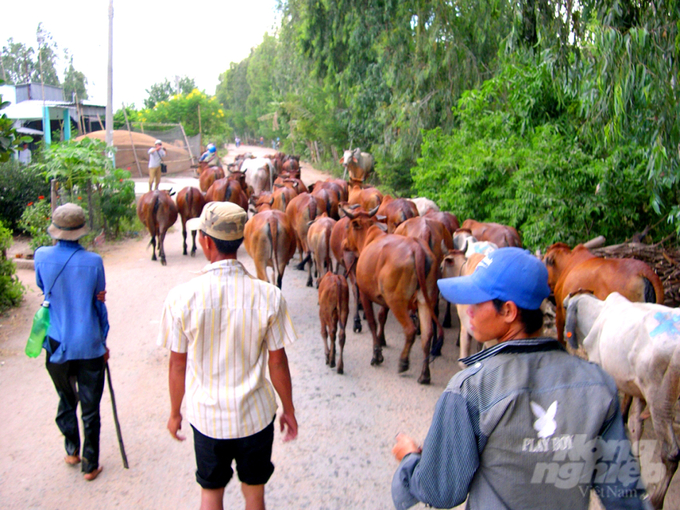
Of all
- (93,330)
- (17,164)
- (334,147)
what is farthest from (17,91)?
(93,330)

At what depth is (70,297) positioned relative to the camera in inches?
159

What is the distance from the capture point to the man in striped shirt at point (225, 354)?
2.80 metres

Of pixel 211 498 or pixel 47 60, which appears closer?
pixel 211 498

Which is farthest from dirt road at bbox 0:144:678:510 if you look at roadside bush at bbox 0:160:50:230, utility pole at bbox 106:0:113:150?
utility pole at bbox 106:0:113:150

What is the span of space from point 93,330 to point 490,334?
3167 millimetres

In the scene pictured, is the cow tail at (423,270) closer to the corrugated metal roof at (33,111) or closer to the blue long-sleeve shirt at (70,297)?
the blue long-sleeve shirt at (70,297)

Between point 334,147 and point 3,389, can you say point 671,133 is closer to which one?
point 3,389

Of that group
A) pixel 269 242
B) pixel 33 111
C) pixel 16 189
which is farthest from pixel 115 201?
pixel 33 111

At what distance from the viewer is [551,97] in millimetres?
9805

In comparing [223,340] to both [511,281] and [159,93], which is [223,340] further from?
[159,93]

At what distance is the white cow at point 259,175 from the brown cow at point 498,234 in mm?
9239

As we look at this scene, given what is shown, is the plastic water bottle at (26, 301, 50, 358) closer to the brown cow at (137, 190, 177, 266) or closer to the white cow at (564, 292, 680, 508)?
the white cow at (564, 292, 680, 508)

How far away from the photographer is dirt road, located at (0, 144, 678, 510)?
4.13 metres

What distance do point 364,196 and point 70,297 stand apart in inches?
321
